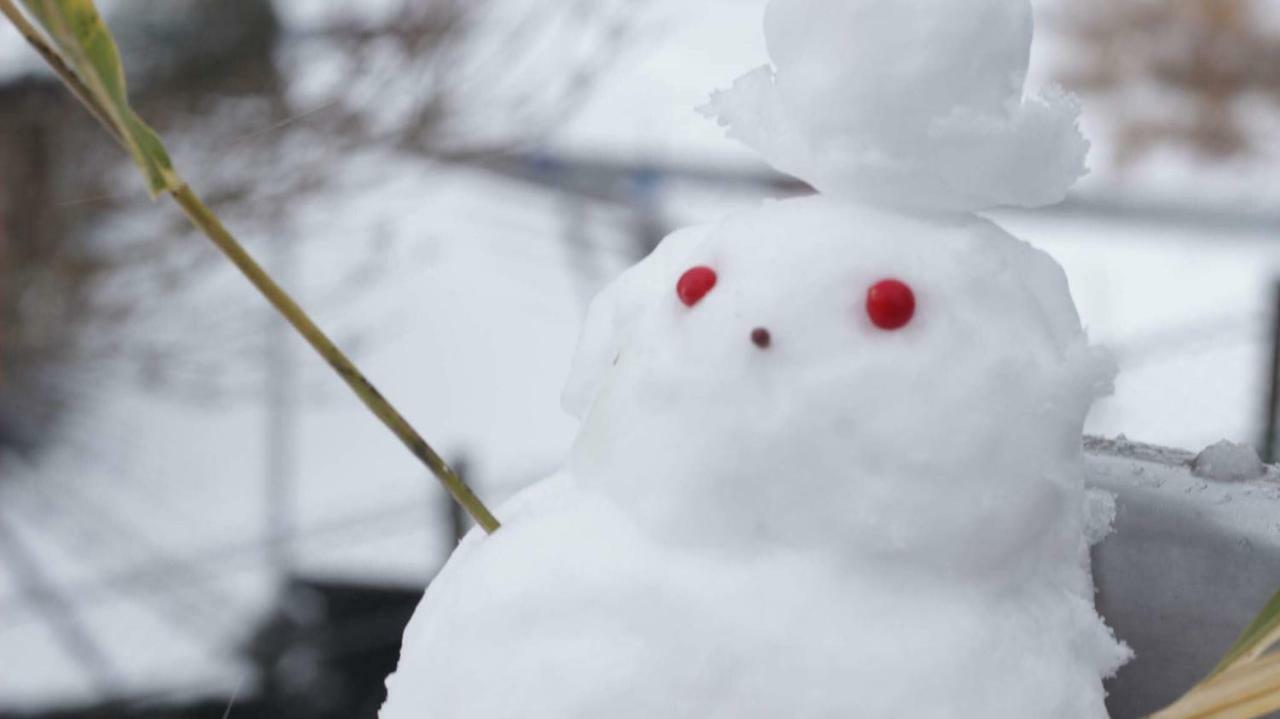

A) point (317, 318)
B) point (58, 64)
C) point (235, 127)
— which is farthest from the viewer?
point (317, 318)

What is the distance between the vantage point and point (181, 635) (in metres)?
2.41

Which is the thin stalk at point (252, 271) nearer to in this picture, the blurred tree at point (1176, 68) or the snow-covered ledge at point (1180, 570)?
the snow-covered ledge at point (1180, 570)

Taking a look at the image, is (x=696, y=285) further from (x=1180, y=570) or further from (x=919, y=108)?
(x=1180, y=570)

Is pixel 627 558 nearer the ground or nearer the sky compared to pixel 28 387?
nearer the ground

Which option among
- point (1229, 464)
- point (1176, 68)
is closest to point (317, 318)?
point (1229, 464)

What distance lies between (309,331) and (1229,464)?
468 millimetres

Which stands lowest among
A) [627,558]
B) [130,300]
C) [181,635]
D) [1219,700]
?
[1219,700]

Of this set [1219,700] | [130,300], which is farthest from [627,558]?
Answer: [130,300]

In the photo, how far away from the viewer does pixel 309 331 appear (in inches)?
21.3

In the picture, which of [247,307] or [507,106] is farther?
[247,307]

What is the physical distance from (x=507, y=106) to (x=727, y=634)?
1.88 meters

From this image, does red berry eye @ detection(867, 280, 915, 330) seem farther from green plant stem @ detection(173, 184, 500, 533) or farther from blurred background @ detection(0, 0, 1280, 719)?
blurred background @ detection(0, 0, 1280, 719)

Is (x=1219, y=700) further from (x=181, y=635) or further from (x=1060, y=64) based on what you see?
(x=1060, y=64)

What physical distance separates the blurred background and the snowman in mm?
650
